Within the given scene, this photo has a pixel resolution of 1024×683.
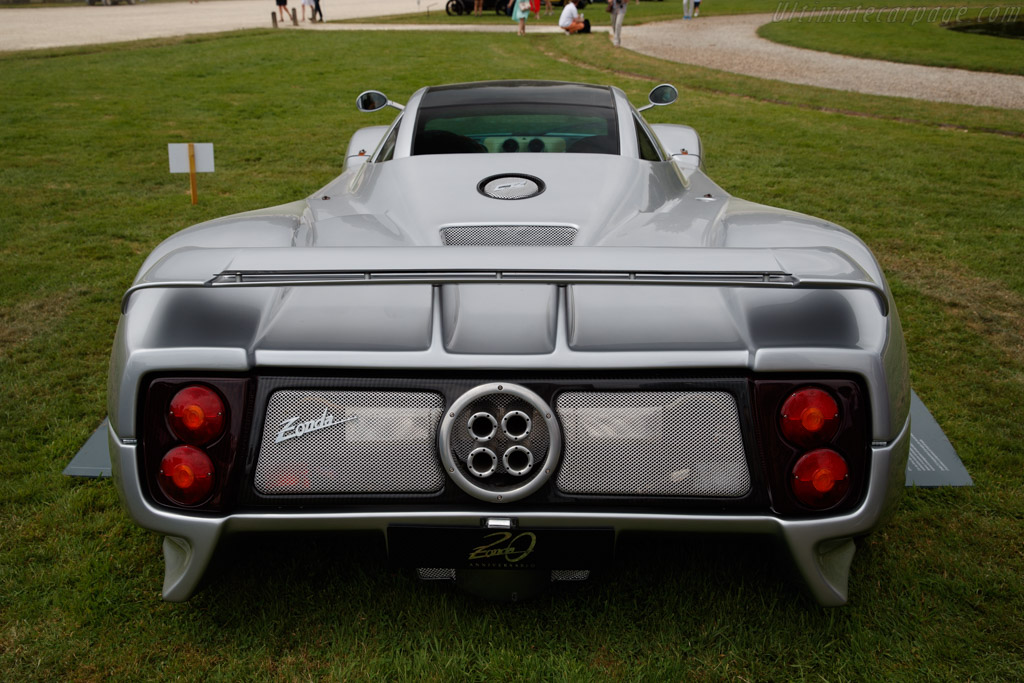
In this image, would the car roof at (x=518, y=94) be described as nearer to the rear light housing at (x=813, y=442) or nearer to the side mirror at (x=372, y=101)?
the side mirror at (x=372, y=101)

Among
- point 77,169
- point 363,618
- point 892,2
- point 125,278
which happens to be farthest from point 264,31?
point 892,2

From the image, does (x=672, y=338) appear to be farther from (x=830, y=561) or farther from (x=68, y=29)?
(x=68, y=29)

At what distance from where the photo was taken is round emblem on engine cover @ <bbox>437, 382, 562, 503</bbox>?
1895mm

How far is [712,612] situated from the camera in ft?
7.47

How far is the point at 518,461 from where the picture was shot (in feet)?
6.30

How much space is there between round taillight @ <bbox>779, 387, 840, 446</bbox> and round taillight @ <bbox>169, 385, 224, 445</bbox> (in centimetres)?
132

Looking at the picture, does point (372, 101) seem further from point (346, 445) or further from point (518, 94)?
point (346, 445)

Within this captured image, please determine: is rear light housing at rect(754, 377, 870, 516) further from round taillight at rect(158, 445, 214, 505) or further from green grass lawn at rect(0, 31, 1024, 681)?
round taillight at rect(158, 445, 214, 505)

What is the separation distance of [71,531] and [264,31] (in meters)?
21.8

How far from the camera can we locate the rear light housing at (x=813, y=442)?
6.27 ft

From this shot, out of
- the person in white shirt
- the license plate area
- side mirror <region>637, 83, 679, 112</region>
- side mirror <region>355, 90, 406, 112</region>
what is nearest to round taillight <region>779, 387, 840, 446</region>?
the license plate area

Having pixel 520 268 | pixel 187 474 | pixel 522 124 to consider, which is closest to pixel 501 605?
pixel 187 474

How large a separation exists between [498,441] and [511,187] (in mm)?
1271

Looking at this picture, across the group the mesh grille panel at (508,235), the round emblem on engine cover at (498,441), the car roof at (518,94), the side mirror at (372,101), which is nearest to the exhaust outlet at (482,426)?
the round emblem on engine cover at (498,441)
